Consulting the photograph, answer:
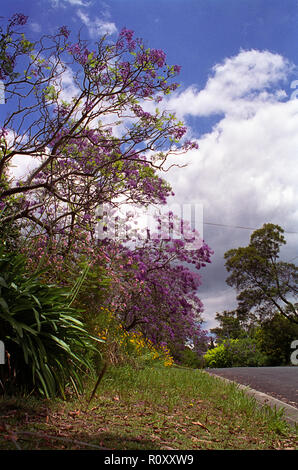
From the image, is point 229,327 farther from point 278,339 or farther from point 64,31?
point 64,31

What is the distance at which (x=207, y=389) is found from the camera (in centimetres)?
584

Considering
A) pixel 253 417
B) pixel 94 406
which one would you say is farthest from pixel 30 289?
pixel 253 417

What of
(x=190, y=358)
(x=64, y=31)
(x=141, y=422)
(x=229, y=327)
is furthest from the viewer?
(x=229, y=327)

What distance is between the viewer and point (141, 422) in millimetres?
3738

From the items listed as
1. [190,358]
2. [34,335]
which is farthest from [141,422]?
[190,358]

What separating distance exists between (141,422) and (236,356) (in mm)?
17012

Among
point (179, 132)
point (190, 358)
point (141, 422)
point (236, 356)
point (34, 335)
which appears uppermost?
point (179, 132)

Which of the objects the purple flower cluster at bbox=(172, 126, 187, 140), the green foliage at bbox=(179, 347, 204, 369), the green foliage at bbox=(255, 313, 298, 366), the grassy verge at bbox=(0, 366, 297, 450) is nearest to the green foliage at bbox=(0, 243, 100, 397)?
the grassy verge at bbox=(0, 366, 297, 450)

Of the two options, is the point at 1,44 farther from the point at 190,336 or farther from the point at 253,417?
the point at 190,336

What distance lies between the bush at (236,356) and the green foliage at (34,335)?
16705mm

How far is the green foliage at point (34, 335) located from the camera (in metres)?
3.77

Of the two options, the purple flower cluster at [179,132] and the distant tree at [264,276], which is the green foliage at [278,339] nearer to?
the distant tree at [264,276]
